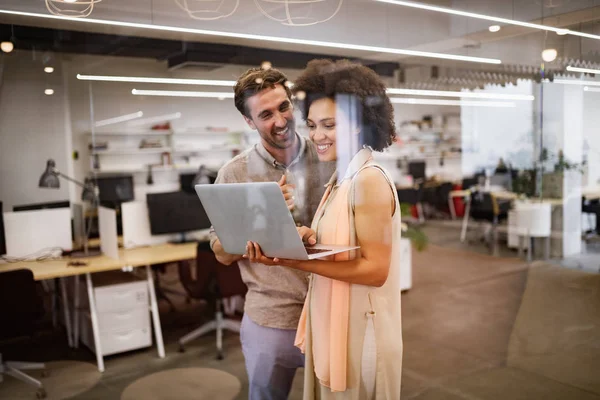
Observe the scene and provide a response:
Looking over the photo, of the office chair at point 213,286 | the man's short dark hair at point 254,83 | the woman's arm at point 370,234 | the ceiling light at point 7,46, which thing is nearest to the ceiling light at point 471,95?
the man's short dark hair at point 254,83

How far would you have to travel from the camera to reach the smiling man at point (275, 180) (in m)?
2.09

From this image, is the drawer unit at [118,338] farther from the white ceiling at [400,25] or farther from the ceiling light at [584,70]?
the ceiling light at [584,70]

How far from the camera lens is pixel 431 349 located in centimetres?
409

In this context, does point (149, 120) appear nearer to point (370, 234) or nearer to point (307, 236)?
point (307, 236)

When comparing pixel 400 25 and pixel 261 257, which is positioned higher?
pixel 400 25

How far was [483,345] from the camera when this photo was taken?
13.5 feet

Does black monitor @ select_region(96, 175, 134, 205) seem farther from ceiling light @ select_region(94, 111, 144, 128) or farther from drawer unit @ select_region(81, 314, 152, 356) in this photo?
drawer unit @ select_region(81, 314, 152, 356)

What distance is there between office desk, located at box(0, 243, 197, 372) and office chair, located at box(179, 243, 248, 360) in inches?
7.6

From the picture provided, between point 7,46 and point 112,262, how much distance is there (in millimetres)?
1575

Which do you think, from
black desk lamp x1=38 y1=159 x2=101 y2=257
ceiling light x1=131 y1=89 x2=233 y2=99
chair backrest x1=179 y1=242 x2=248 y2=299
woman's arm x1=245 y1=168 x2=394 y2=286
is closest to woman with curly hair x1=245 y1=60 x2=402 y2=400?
woman's arm x1=245 y1=168 x2=394 y2=286

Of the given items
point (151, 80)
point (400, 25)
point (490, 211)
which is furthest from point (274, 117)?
point (490, 211)

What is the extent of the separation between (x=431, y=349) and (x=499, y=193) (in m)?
1.55

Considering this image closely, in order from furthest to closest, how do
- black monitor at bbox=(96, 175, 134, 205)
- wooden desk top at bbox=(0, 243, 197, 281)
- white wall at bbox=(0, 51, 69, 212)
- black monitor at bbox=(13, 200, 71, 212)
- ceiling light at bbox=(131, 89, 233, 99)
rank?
black monitor at bbox=(96, 175, 134, 205) < black monitor at bbox=(13, 200, 71, 212) < wooden desk top at bbox=(0, 243, 197, 281) < white wall at bbox=(0, 51, 69, 212) < ceiling light at bbox=(131, 89, 233, 99)

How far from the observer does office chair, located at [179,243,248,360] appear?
4113mm
